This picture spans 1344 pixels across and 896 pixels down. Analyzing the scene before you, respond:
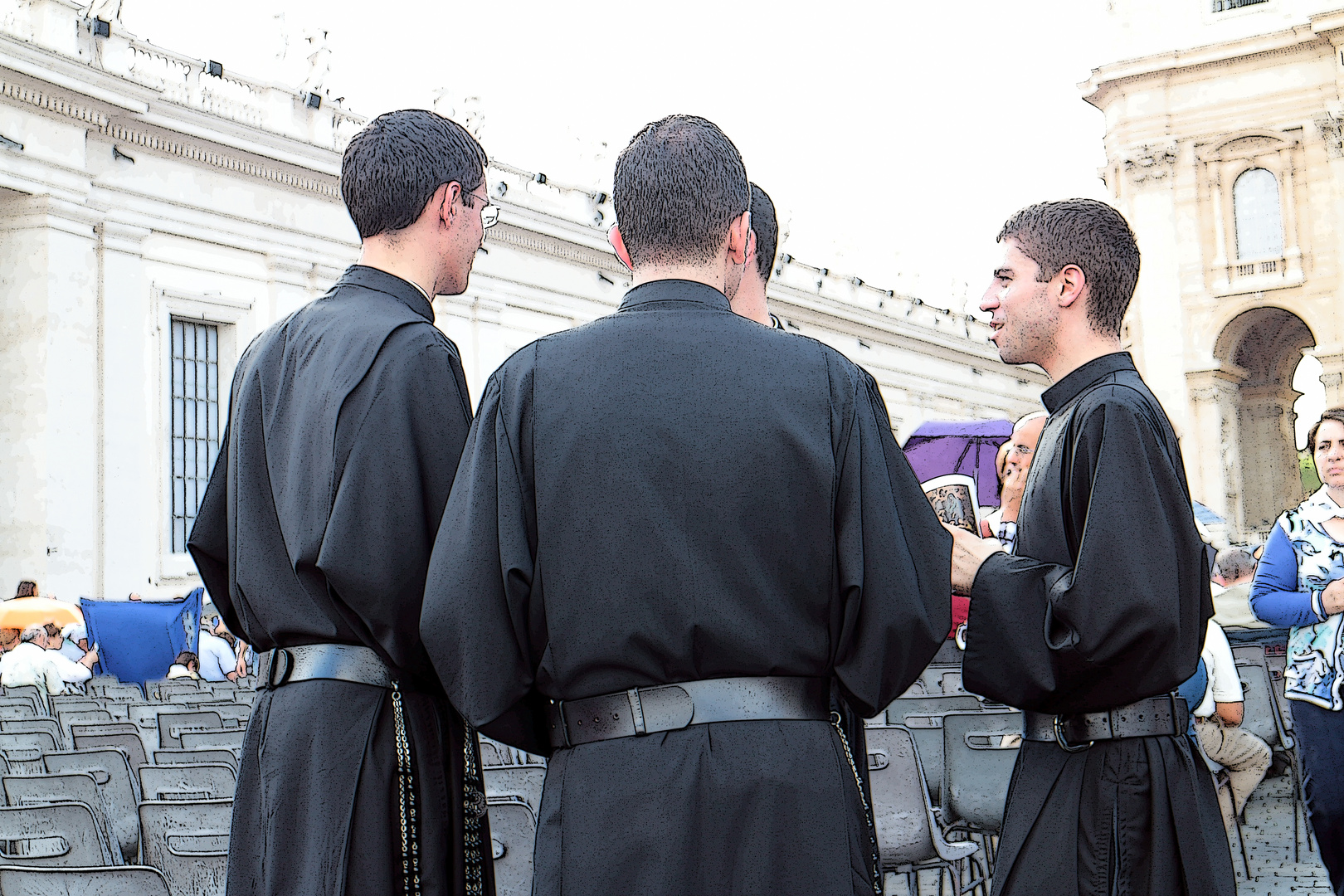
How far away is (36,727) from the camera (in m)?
7.52

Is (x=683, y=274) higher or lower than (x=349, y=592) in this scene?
higher

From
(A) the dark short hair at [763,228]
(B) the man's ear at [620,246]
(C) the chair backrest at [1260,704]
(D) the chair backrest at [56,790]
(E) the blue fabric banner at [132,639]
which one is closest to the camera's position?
(B) the man's ear at [620,246]

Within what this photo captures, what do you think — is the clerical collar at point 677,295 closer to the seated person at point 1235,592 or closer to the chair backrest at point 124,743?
the chair backrest at point 124,743

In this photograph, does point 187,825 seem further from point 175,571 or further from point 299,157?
point 299,157

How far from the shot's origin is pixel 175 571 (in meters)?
22.3

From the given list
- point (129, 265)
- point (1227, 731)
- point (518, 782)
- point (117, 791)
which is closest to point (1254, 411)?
point (129, 265)

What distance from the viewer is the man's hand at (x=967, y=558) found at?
317 cm

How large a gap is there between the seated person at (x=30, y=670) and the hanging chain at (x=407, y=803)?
10.9 metres

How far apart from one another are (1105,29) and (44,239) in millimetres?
33292

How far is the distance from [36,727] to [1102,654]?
20.7 ft

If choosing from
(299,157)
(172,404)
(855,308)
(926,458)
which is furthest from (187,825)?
(855,308)

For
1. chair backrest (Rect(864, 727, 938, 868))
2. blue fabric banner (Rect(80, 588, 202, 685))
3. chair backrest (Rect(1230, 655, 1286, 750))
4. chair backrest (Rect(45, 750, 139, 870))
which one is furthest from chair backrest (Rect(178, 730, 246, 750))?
blue fabric banner (Rect(80, 588, 202, 685))

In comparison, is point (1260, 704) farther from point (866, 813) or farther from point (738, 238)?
point (738, 238)

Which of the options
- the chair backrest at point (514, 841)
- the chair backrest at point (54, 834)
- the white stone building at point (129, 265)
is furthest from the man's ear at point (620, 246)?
the white stone building at point (129, 265)
